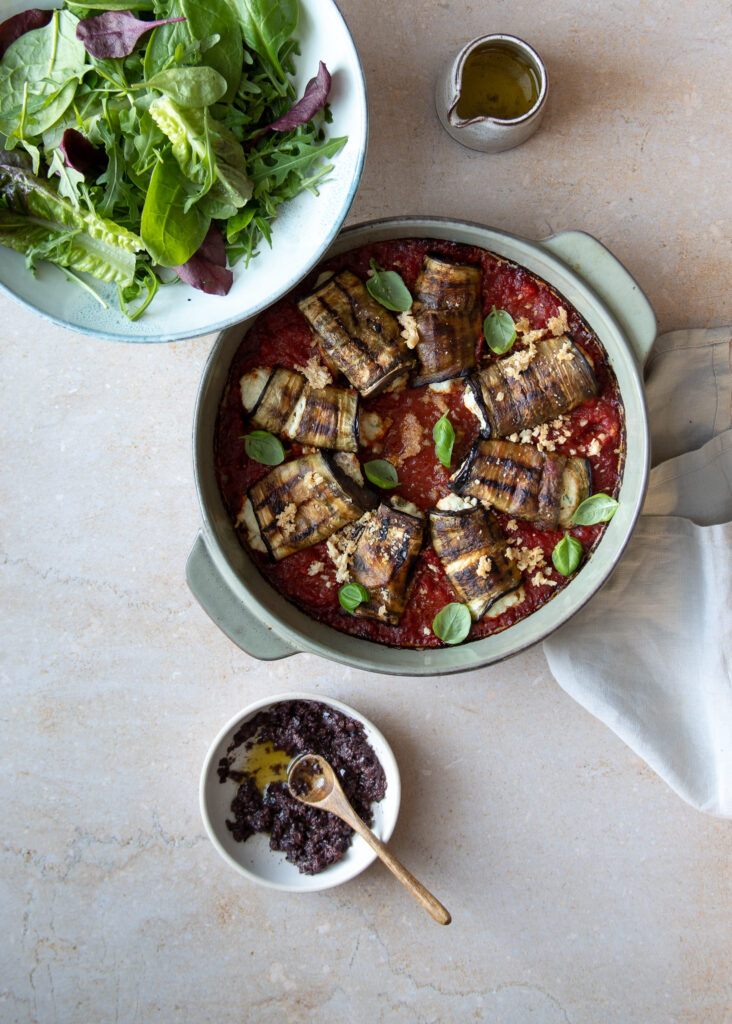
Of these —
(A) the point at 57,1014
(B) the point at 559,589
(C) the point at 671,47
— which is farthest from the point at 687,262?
(A) the point at 57,1014

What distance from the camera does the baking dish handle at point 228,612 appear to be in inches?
95.2

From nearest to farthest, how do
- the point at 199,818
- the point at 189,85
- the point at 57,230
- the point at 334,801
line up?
1. the point at 189,85
2. the point at 57,230
3. the point at 334,801
4. the point at 199,818

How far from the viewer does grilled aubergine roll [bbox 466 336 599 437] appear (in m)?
2.44

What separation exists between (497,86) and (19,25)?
1443 millimetres

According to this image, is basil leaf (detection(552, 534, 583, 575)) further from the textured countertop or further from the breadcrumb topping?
the breadcrumb topping

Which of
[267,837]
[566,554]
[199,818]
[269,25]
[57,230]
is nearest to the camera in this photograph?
[269,25]

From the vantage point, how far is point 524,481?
2443 mm

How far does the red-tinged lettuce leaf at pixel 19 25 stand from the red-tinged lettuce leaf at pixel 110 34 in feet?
0.75

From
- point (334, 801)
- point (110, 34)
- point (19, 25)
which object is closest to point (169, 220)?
point (110, 34)

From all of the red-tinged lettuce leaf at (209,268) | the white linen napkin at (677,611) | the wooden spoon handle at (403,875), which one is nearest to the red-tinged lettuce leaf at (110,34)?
the red-tinged lettuce leaf at (209,268)

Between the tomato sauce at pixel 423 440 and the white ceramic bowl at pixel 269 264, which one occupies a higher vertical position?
the white ceramic bowl at pixel 269 264

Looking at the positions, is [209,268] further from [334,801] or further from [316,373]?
[334,801]

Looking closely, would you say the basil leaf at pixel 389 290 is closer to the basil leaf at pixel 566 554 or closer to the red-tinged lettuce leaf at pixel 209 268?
the red-tinged lettuce leaf at pixel 209 268

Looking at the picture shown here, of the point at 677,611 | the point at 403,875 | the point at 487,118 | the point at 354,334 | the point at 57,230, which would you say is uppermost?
the point at 487,118
